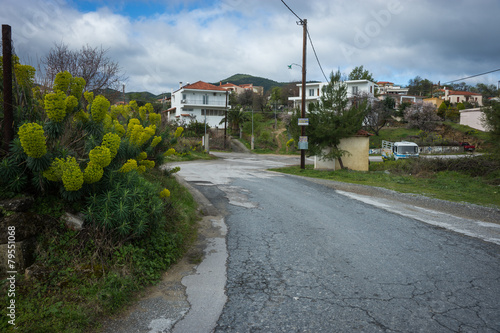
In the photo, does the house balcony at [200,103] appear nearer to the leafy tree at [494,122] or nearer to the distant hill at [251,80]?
the leafy tree at [494,122]

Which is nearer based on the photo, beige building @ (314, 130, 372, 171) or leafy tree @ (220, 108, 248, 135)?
beige building @ (314, 130, 372, 171)

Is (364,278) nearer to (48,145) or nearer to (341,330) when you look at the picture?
(341,330)

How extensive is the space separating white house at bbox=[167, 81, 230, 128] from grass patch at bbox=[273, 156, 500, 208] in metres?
43.0

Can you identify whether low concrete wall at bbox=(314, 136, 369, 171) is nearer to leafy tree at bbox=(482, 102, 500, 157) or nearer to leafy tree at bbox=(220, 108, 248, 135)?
leafy tree at bbox=(482, 102, 500, 157)

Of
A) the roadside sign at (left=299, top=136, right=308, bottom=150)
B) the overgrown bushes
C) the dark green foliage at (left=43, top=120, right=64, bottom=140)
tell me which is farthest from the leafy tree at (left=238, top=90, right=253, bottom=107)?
the dark green foliage at (left=43, top=120, right=64, bottom=140)

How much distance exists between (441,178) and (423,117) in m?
40.0

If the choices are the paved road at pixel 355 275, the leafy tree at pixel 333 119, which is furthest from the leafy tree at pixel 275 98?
the paved road at pixel 355 275

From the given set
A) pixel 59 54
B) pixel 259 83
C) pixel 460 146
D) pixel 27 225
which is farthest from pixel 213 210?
pixel 259 83

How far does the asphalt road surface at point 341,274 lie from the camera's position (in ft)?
12.7

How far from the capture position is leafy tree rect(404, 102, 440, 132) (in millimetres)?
53763

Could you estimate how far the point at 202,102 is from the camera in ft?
212

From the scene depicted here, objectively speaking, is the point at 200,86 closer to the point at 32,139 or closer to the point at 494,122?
the point at 494,122

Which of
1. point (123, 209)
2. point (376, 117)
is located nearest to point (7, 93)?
point (123, 209)

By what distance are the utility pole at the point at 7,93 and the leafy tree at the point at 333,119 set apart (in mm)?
→ 19613
